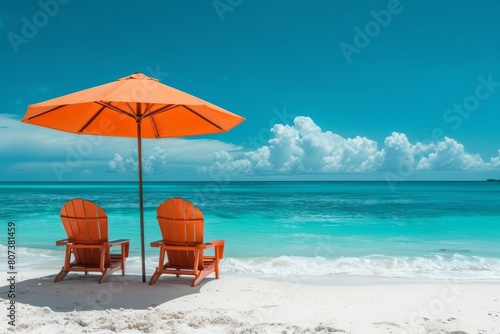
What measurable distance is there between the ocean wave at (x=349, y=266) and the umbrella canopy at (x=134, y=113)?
1920mm

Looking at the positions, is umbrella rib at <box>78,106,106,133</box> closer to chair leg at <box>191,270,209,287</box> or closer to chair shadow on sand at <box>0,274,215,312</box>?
chair shadow on sand at <box>0,274,215,312</box>

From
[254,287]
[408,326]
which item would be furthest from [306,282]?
[408,326]

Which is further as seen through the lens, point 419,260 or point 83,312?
point 419,260

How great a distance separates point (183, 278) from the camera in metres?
5.25

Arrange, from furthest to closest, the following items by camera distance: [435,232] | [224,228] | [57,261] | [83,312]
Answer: [224,228]
[435,232]
[57,261]
[83,312]

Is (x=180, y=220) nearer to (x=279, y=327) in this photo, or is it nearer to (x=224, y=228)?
(x=279, y=327)

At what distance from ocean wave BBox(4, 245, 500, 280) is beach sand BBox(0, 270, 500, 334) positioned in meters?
0.75

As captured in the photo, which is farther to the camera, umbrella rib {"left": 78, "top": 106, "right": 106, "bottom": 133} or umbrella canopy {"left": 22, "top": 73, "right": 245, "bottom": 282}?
umbrella rib {"left": 78, "top": 106, "right": 106, "bottom": 133}

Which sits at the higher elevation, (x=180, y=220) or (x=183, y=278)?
(x=180, y=220)

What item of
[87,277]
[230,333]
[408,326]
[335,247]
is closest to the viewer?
[230,333]

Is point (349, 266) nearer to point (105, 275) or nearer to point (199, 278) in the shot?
point (199, 278)

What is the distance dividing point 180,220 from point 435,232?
33.1 ft

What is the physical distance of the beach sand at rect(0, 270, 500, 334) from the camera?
339cm

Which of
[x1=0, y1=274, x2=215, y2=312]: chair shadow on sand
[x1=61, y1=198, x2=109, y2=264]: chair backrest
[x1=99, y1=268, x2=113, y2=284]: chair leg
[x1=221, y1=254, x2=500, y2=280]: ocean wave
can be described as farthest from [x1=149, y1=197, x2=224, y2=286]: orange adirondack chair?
[x1=221, y1=254, x2=500, y2=280]: ocean wave
